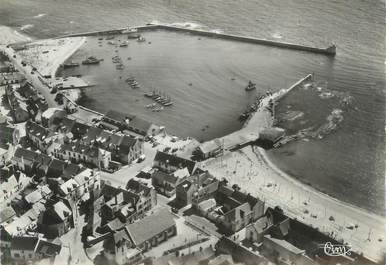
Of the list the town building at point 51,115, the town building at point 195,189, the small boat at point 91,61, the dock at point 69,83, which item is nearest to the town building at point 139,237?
the town building at point 195,189

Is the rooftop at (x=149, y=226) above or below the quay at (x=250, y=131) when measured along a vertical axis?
below

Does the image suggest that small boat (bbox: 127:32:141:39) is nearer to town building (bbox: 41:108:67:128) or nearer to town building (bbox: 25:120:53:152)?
town building (bbox: 41:108:67:128)

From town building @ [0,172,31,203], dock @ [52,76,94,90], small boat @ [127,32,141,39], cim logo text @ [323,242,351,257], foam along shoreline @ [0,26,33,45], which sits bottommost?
town building @ [0,172,31,203]

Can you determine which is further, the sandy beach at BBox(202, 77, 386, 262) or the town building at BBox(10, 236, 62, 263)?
the sandy beach at BBox(202, 77, 386, 262)

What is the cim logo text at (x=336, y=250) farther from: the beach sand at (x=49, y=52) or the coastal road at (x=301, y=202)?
the beach sand at (x=49, y=52)

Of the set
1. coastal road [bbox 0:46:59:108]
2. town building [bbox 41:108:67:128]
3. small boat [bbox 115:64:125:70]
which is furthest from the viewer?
small boat [bbox 115:64:125:70]

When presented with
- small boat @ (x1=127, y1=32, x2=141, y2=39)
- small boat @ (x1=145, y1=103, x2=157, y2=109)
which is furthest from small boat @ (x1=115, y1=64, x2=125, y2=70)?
small boat @ (x1=145, y1=103, x2=157, y2=109)

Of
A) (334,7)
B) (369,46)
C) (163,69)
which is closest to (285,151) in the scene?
(163,69)
